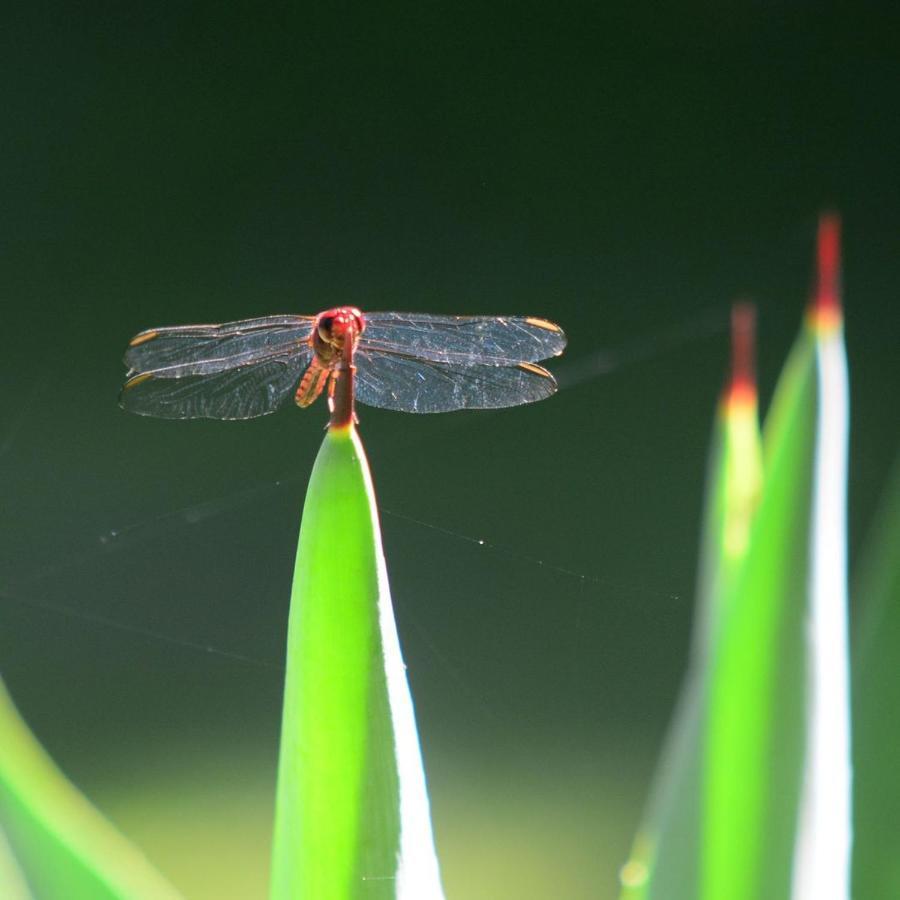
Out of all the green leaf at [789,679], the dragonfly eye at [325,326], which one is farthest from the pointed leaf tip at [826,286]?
the dragonfly eye at [325,326]

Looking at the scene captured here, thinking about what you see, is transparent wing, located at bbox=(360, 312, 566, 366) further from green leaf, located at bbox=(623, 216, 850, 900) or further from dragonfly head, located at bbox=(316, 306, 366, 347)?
green leaf, located at bbox=(623, 216, 850, 900)

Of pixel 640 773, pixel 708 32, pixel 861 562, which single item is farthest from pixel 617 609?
pixel 708 32

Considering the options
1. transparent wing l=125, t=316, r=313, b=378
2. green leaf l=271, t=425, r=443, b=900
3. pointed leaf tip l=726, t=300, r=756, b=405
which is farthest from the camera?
transparent wing l=125, t=316, r=313, b=378

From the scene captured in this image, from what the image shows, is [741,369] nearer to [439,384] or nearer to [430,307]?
[439,384]

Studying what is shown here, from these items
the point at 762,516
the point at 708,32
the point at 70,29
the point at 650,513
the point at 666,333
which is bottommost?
the point at 762,516

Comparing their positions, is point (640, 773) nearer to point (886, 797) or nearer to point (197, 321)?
point (197, 321)

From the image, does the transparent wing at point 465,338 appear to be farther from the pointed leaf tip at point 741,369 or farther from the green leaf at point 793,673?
the green leaf at point 793,673

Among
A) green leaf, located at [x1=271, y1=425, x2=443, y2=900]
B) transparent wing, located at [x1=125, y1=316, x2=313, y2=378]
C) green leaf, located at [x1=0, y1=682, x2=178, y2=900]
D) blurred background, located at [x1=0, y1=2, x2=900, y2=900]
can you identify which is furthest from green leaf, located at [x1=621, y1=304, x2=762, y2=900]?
blurred background, located at [x1=0, y1=2, x2=900, y2=900]
